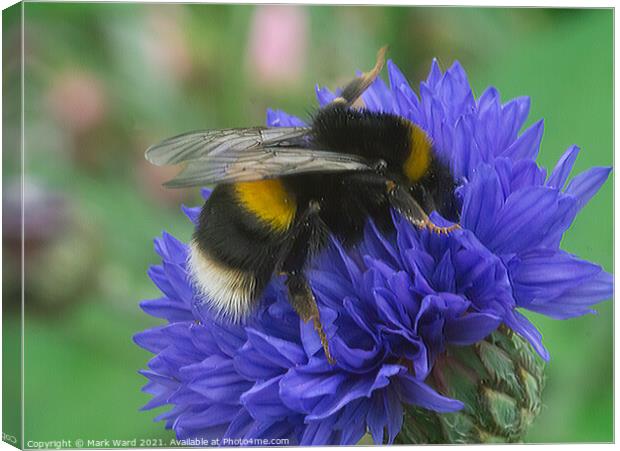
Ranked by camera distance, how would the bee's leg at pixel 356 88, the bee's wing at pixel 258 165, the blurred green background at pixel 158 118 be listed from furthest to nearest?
the blurred green background at pixel 158 118, the bee's leg at pixel 356 88, the bee's wing at pixel 258 165

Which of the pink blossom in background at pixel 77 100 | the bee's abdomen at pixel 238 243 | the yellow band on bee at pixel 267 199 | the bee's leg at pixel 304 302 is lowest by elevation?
the bee's leg at pixel 304 302

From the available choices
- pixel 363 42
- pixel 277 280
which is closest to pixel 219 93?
pixel 363 42

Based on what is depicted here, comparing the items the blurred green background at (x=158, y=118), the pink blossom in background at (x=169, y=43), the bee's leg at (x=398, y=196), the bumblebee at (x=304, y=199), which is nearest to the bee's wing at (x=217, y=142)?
the bumblebee at (x=304, y=199)

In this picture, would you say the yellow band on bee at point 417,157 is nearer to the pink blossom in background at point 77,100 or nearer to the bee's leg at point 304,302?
the bee's leg at point 304,302

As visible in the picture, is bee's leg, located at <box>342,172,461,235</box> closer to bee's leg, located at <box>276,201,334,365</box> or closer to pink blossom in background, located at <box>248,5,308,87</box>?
bee's leg, located at <box>276,201,334,365</box>

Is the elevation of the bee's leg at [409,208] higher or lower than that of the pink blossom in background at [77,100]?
lower

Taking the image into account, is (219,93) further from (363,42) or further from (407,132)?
(407,132)
